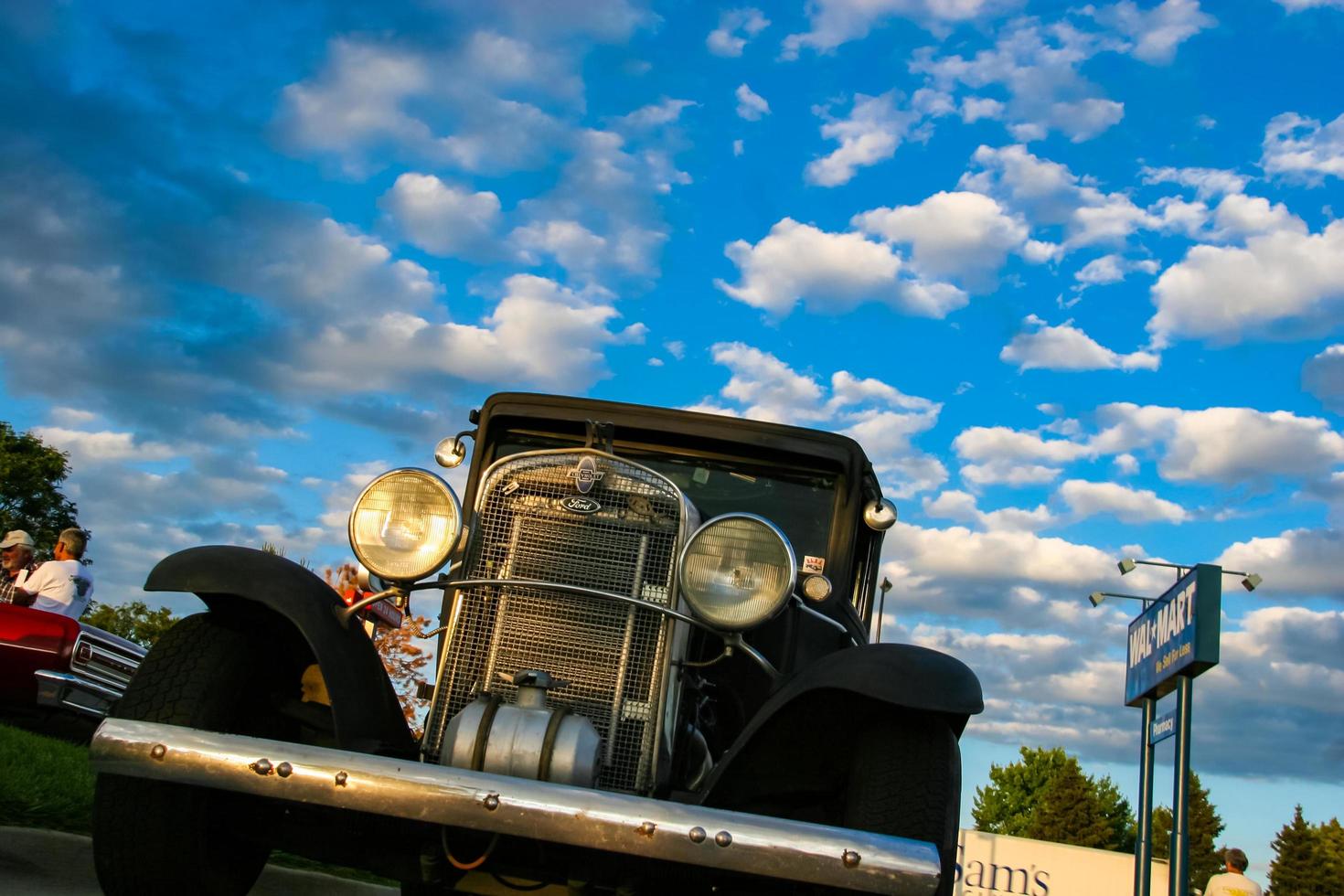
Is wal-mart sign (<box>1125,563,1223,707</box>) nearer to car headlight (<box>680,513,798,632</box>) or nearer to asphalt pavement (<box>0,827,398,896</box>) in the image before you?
car headlight (<box>680,513,798,632</box>)

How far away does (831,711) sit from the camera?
3.49 meters

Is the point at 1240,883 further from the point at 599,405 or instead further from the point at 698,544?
the point at 698,544

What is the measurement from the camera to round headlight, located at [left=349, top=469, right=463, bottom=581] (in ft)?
11.9

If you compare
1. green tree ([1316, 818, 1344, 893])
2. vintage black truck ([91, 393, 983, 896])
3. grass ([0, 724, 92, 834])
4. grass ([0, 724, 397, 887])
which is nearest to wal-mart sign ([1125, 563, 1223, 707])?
grass ([0, 724, 397, 887])

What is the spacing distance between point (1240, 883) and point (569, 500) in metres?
9.04

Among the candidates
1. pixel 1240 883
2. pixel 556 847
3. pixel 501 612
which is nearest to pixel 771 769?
pixel 556 847

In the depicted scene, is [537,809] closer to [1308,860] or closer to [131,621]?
[131,621]

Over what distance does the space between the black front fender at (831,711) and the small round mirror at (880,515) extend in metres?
1.71

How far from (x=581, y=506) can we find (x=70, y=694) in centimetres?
539

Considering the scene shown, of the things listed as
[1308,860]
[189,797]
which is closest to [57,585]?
[189,797]

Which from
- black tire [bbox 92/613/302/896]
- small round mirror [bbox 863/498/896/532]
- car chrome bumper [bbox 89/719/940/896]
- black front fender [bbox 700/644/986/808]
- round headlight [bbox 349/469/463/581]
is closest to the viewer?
car chrome bumper [bbox 89/719/940/896]

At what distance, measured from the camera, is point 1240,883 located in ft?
34.1

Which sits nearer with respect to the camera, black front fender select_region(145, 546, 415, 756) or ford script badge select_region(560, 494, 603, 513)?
black front fender select_region(145, 546, 415, 756)

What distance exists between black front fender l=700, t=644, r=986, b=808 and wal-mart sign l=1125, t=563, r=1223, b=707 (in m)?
9.70
